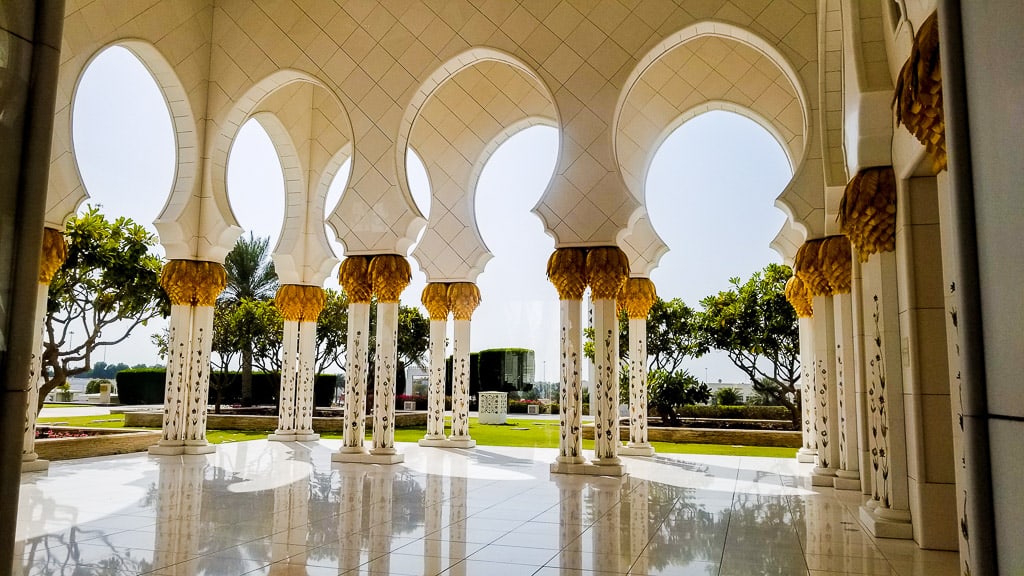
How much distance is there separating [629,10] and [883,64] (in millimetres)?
4639

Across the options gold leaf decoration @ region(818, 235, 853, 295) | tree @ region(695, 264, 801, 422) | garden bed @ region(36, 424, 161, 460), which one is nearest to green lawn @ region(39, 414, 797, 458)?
garden bed @ region(36, 424, 161, 460)

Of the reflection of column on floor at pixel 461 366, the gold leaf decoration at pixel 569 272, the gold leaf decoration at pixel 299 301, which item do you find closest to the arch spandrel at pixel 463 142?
the reflection of column on floor at pixel 461 366

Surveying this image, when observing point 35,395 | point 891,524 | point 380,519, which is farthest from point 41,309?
point 891,524

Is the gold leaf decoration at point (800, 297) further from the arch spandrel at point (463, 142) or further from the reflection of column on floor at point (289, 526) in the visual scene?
the reflection of column on floor at point (289, 526)

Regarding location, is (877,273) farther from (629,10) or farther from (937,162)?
(629,10)

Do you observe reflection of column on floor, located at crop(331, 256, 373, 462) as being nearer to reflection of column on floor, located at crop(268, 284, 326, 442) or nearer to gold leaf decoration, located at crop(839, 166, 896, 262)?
reflection of column on floor, located at crop(268, 284, 326, 442)

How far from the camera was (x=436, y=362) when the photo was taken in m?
14.0

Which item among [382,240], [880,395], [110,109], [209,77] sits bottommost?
[880,395]

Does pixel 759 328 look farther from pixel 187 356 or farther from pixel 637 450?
pixel 187 356

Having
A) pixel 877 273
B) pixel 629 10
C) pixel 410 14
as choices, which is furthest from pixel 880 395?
pixel 410 14

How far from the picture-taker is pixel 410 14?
11.0m

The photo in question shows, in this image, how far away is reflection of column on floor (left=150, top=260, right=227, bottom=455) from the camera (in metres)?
11.3

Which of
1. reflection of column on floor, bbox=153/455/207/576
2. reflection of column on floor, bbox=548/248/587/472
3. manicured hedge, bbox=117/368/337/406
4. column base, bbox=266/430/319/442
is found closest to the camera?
reflection of column on floor, bbox=153/455/207/576

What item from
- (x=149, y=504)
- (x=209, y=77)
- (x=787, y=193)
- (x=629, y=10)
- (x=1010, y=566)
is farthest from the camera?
(x=209, y=77)
